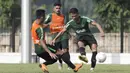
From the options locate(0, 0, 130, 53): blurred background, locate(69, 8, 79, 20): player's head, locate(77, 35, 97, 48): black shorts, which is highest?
locate(69, 8, 79, 20): player's head

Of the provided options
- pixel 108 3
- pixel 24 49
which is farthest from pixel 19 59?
pixel 108 3

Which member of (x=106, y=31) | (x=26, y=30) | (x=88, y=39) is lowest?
(x=106, y=31)

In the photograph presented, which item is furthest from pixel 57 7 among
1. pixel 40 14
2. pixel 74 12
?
pixel 40 14

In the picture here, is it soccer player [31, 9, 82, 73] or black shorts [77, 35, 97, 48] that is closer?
soccer player [31, 9, 82, 73]

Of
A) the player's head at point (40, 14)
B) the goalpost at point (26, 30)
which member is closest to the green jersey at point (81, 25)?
the player's head at point (40, 14)

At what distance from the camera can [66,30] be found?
15.4 meters

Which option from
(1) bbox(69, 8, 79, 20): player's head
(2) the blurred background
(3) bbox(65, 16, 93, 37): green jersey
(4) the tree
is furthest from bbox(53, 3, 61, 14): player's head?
(4) the tree

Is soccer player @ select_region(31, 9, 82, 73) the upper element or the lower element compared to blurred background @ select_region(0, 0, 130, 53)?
upper

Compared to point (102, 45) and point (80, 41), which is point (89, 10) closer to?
point (102, 45)

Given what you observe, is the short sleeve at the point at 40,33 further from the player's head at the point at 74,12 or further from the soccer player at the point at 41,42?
the player's head at the point at 74,12

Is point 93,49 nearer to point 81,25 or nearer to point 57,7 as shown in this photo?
point 81,25

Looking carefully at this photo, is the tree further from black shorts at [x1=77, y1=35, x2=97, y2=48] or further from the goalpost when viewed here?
black shorts at [x1=77, y1=35, x2=97, y2=48]

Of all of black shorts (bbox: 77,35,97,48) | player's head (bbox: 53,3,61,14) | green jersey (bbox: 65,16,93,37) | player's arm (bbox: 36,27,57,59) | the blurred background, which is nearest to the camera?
player's arm (bbox: 36,27,57,59)

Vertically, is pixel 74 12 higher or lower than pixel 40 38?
higher
